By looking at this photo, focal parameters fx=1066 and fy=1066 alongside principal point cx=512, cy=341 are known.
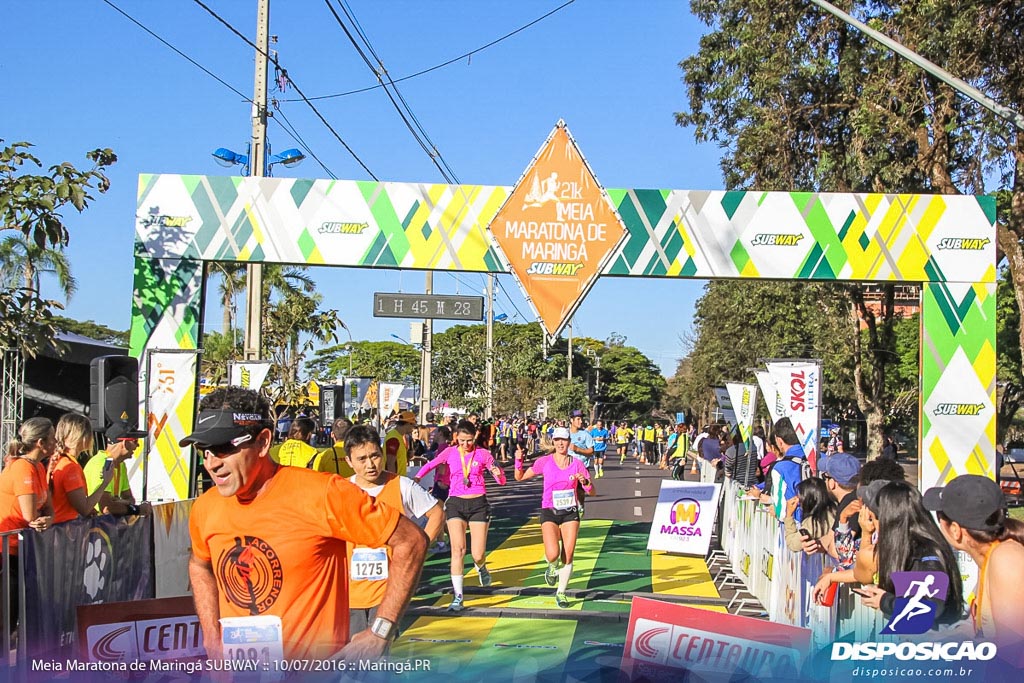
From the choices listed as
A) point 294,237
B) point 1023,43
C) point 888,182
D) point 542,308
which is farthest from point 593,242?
point 888,182

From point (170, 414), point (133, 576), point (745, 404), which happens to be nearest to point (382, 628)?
point (133, 576)

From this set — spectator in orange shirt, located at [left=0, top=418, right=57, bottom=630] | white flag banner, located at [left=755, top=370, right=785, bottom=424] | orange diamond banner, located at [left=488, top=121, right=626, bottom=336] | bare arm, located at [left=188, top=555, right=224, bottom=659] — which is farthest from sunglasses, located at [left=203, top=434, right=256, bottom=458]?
white flag banner, located at [left=755, top=370, right=785, bottom=424]

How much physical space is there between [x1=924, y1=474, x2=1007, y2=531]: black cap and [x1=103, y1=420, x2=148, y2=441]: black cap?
25.0 ft

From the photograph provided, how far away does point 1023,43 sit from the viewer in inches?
620

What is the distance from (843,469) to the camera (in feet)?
29.6

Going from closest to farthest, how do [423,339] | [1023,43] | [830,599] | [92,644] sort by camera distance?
[92,644]
[830,599]
[1023,43]
[423,339]

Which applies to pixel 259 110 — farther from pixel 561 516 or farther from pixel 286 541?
pixel 286 541

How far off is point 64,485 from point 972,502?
647cm

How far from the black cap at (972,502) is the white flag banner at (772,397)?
8.04m

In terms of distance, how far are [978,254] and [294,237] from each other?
27.5ft

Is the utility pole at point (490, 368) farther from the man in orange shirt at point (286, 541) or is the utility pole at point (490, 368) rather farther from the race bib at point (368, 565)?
the man in orange shirt at point (286, 541)

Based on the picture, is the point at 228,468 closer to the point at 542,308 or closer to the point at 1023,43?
the point at 542,308

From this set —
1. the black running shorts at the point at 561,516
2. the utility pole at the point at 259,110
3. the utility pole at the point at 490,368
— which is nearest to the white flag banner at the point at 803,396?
the black running shorts at the point at 561,516

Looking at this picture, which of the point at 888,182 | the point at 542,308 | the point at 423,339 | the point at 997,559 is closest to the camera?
the point at 997,559
